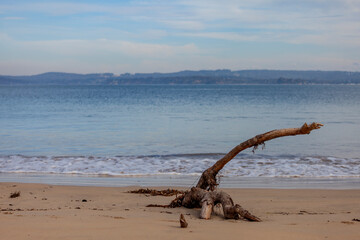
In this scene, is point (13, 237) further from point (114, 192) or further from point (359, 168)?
point (359, 168)

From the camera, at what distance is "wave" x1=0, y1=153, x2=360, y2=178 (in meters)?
13.5

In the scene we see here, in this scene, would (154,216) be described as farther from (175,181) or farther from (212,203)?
(175,181)

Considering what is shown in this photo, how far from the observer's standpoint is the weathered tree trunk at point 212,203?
256 inches

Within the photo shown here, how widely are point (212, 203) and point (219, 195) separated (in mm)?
189

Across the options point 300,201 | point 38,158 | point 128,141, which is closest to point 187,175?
point 300,201

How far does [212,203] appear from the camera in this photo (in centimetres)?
693

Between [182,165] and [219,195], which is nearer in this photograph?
[219,195]

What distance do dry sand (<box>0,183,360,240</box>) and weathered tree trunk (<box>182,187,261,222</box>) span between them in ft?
0.48

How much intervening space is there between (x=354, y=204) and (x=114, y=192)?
5280 millimetres

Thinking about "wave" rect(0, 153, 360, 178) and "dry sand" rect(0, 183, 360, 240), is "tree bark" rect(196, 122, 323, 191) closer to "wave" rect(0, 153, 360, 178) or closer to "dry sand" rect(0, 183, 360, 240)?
"dry sand" rect(0, 183, 360, 240)

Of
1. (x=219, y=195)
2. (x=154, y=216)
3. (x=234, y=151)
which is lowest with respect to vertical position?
(x=154, y=216)

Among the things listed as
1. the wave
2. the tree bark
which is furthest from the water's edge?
the tree bark

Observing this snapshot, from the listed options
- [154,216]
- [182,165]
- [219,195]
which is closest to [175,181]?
[182,165]

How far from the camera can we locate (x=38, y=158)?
16297 mm
